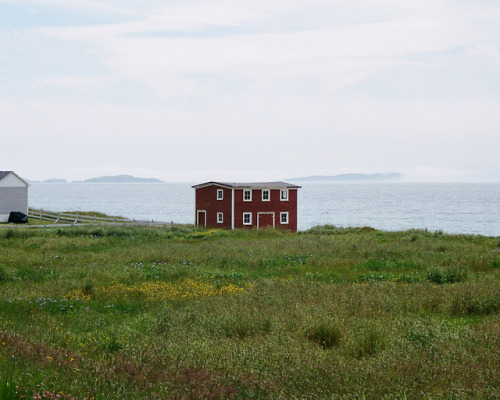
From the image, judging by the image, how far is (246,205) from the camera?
48875 millimetres

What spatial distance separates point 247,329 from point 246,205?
129ft

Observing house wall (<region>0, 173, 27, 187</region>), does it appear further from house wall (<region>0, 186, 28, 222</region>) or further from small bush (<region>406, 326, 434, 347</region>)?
small bush (<region>406, 326, 434, 347</region>)

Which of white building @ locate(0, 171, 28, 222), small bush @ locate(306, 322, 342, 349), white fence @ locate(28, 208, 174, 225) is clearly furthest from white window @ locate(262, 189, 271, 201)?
small bush @ locate(306, 322, 342, 349)

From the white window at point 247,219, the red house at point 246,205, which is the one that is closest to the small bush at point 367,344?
the red house at point 246,205

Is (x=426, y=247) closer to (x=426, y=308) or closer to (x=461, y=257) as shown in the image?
(x=461, y=257)

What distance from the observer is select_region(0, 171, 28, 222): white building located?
176ft

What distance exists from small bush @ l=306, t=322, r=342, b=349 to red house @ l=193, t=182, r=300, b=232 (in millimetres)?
39099

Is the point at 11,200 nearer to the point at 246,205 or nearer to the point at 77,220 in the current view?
the point at 77,220

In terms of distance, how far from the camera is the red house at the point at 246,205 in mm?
48656

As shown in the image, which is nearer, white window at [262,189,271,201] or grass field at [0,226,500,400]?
grass field at [0,226,500,400]

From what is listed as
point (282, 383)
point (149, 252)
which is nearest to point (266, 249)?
point (149, 252)

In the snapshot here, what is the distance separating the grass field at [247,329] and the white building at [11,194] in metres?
35.0

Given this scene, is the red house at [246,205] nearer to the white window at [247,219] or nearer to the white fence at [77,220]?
the white window at [247,219]

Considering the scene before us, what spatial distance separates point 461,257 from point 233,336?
15.6 metres
